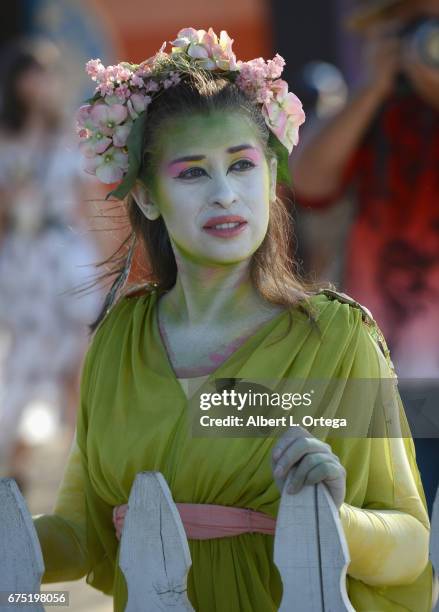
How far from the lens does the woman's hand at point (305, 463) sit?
2195 millimetres

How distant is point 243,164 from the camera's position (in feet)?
8.60

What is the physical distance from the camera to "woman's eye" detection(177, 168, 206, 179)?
2.62m

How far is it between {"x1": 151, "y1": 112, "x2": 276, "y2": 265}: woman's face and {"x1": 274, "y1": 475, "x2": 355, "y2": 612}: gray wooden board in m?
0.57

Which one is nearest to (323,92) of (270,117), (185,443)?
(270,117)

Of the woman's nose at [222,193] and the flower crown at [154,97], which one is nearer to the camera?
the woman's nose at [222,193]

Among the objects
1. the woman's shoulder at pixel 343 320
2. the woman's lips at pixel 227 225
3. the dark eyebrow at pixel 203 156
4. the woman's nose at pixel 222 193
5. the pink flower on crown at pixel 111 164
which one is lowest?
the woman's shoulder at pixel 343 320

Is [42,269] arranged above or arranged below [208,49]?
above

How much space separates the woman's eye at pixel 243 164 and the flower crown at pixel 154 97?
0.13 metres

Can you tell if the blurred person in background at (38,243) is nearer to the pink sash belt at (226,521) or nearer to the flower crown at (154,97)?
the flower crown at (154,97)

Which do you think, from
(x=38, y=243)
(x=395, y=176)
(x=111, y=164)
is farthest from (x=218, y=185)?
(x=38, y=243)

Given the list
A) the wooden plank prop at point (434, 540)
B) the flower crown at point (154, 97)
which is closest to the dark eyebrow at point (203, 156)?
the flower crown at point (154, 97)

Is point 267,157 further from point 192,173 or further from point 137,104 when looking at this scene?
point 137,104

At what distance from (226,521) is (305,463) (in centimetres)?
35

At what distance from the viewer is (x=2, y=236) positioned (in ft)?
23.5
